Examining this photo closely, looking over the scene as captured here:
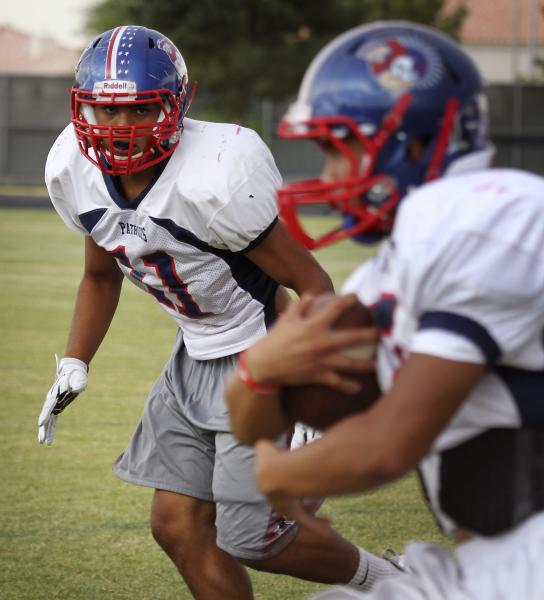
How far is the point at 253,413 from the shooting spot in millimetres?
2066

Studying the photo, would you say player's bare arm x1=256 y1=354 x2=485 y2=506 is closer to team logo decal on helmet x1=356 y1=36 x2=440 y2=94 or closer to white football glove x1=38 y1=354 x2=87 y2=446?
team logo decal on helmet x1=356 y1=36 x2=440 y2=94

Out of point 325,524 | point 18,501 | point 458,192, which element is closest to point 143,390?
point 18,501

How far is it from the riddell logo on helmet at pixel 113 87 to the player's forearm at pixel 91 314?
2.32 ft

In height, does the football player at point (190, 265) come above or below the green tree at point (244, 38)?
Answer: above

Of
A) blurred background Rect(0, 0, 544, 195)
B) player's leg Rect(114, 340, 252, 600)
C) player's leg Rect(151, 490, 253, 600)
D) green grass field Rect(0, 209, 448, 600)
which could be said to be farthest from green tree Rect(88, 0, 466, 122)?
player's leg Rect(151, 490, 253, 600)

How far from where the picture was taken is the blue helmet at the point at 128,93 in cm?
339

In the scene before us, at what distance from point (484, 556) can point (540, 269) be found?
51 cm

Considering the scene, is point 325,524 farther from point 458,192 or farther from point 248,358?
point 458,192

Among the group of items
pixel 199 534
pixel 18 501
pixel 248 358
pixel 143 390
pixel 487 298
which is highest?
pixel 487 298

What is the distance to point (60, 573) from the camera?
4152mm

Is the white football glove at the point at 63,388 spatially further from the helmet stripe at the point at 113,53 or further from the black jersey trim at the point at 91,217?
the helmet stripe at the point at 113,53

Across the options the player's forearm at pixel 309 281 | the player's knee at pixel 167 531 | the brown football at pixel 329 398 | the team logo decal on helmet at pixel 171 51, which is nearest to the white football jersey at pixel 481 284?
the brown football at pixel 329 398

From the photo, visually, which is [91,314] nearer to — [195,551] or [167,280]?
[167,280]

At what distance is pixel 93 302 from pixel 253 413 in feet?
6.27
